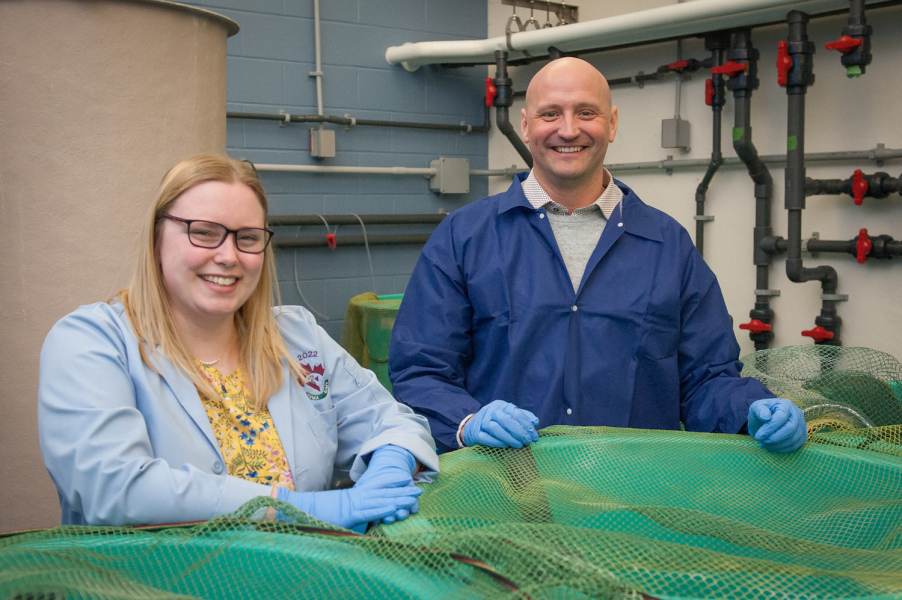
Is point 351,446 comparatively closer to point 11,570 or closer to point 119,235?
point 11,570

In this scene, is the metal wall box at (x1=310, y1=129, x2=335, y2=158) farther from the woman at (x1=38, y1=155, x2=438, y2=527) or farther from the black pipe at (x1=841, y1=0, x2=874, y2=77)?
the woman at (x1=38, y1=155, x2=438, y2=527)

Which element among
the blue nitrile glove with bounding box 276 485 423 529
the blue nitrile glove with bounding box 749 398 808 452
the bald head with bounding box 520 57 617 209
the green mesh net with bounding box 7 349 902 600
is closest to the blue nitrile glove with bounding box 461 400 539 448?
the green mesh net with bounding box 7 349 902 600

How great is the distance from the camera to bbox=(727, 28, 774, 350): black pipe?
325 cm

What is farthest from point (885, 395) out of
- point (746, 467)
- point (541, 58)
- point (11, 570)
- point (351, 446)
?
point (541, 58)

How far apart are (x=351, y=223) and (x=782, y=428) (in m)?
3.16

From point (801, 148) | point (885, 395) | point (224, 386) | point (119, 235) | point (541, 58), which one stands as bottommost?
point (885, 395)

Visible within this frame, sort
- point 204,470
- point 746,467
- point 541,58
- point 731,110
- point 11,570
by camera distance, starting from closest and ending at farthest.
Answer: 1. point 11,570
2. point 204,470
3. point 746,467
4. point 731,110
5. point 541,58

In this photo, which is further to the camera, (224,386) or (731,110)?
(731,110)

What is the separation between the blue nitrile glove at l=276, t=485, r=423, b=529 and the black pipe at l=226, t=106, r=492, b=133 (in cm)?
310

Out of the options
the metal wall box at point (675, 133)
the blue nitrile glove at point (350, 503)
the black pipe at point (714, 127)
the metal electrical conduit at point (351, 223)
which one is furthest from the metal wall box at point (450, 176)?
the blue nitrile glove at point (350, 503)

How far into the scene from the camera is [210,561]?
0.85 metres

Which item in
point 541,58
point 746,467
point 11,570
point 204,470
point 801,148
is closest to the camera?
point 11,570

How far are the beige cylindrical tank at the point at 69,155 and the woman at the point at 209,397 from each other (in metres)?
0.82

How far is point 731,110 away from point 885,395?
1918mm
